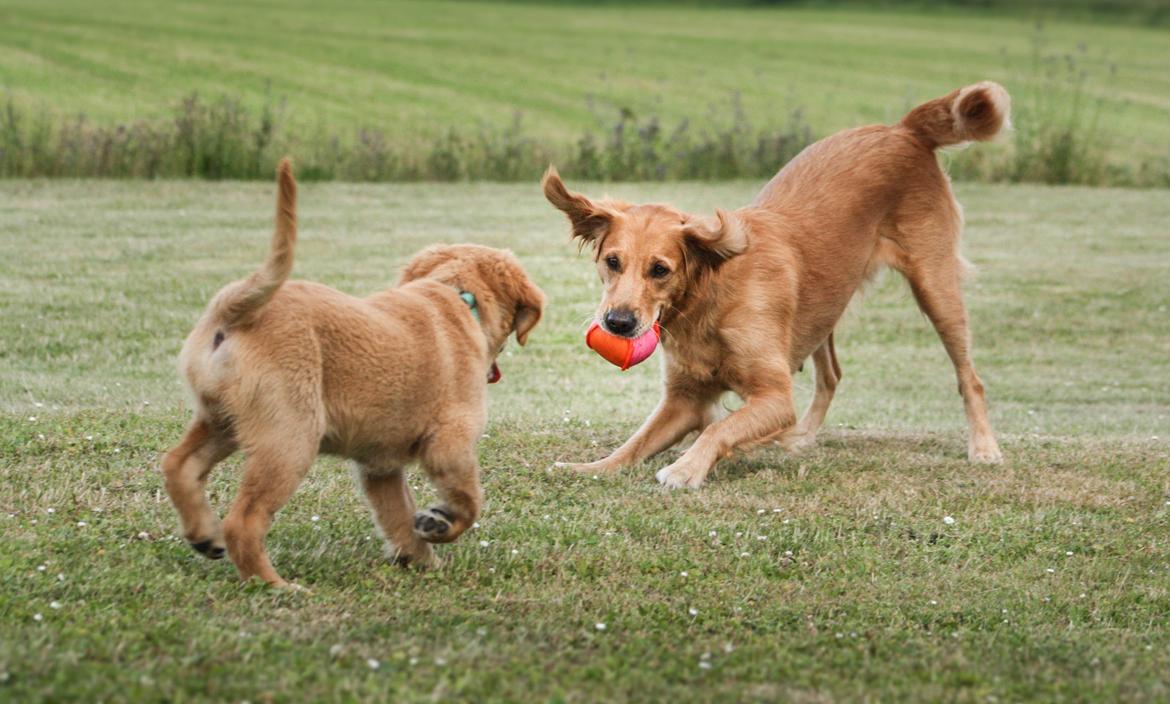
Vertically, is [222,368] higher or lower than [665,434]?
higher

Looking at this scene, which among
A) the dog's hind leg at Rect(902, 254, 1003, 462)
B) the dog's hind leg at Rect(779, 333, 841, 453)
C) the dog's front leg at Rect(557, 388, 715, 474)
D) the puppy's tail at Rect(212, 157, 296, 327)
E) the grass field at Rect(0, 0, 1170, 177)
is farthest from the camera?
the grass field at Rect(0, 0, 1170, 177)

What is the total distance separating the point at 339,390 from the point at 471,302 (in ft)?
2.83

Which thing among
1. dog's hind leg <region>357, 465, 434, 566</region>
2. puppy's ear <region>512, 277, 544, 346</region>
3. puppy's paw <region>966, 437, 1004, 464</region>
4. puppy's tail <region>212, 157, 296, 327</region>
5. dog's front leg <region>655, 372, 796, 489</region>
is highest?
puppy's tail <region>212, 157, 296, 327</region>

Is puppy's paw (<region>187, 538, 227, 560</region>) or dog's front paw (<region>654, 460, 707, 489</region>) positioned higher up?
puppy's paw (<region>187, 538, 227, 560</region>)

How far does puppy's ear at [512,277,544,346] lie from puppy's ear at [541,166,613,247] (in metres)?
1.18

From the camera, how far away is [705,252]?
6.68 m

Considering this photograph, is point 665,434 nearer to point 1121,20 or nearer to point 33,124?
point 33,124

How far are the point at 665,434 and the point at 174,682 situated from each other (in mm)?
3916

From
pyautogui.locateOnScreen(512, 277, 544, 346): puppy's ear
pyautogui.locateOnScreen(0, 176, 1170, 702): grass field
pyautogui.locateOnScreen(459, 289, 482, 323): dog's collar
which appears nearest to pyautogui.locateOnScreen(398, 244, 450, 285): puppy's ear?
pyautogui.locateOnScreen(459, 289, 482, 323): dog's collar

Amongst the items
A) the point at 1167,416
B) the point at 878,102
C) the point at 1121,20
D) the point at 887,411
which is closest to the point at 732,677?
the point at 887,411

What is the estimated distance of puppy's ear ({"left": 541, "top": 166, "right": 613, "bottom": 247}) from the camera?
6.57 meters

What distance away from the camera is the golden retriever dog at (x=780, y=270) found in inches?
259

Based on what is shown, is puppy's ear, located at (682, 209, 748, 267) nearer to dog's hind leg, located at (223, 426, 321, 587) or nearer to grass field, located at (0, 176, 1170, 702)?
grass field, located at (0, 176, 1170, 702)

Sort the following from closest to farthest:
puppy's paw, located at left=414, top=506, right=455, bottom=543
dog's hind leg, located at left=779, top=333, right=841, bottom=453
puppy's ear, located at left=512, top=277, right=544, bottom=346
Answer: puppy's paw, located at left=414, top=506, right=455, bottom=543 < puppy's ear, located at left=512, top=277, right=544, bottom=346 < dog's hind leg, located at left=779, top=333, right=841, bottom=453
